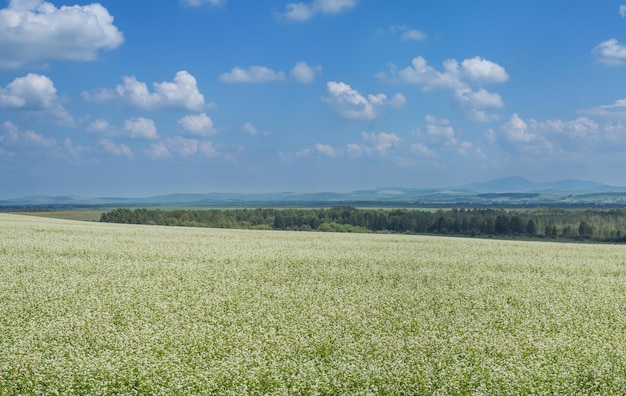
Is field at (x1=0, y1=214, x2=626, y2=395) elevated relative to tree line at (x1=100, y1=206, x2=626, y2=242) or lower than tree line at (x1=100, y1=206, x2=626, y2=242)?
elevated

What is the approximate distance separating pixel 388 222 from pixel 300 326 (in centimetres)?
7939

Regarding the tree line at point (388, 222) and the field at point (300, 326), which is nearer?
the field at point (300, 326)

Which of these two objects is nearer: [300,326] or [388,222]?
[300,326]

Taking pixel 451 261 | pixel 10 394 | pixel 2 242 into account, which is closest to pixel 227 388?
pixel 10 394

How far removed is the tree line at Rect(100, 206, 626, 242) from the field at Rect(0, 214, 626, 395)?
184 ft

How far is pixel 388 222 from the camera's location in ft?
297

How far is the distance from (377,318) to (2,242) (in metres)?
20.4

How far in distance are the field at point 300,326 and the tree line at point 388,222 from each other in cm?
5617

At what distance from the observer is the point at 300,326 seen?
12.2m

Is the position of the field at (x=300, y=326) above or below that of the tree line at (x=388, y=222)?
above

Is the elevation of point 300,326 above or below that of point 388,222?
above

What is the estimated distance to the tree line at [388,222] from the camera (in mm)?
77812

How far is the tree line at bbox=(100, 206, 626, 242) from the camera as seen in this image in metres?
77.8

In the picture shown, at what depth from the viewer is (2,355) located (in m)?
9.76
